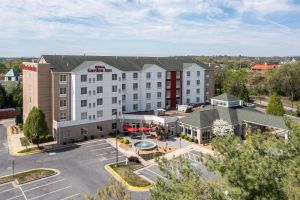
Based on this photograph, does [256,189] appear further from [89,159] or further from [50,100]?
[50,100]

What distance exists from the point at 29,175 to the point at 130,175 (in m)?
13.9

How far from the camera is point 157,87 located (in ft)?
237

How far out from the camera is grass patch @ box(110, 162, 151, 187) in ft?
126

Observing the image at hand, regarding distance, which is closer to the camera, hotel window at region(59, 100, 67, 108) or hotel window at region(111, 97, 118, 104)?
hotel window at region(59, 100, 67, 108)

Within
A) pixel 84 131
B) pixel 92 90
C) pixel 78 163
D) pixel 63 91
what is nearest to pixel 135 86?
pixel 92 90

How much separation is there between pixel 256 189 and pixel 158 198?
5.59m

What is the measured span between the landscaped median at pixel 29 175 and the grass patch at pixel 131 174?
352 inches

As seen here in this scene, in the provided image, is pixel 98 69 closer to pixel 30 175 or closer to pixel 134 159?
pixel 134 159

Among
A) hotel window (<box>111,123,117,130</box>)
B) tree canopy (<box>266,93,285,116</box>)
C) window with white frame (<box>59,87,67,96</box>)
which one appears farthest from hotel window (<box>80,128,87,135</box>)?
tree canopy (<box>266,93,285,116</box>)

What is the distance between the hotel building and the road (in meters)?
5.79

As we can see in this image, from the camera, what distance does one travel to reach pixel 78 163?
45500mm

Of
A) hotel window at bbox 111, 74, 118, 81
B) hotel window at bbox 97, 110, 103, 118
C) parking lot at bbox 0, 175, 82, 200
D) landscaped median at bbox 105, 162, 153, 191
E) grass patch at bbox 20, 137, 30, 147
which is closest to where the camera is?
parking lot at bbox 0, 175, 82, 200

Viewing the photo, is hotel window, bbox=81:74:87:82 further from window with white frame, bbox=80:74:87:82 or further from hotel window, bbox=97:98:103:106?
hotel window, bbox=97:98:103:106

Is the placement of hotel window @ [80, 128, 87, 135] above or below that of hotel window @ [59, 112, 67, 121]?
below
